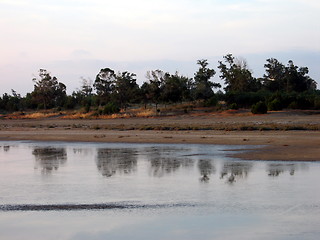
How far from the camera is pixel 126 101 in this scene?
6688cm

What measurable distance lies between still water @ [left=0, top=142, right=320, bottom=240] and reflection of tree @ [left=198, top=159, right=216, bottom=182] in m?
0.03

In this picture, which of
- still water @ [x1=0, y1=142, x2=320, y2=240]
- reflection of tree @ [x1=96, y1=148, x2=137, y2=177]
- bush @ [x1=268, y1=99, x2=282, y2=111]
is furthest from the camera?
bush @ [x1=268, y1=99, x2=282, y2=111]

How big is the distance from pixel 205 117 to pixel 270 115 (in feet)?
21.9

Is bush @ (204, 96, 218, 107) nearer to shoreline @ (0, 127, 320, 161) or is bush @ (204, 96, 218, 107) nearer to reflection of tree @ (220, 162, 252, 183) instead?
shoreline @ (0, 127, 320, 161)

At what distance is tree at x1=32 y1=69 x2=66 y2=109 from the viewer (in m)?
82.8

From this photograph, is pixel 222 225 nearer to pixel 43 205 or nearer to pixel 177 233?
pixel 177 233

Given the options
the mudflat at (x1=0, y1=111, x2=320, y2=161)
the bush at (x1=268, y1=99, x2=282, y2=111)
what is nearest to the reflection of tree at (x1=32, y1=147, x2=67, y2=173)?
the mudflat at (x1=0, y1=111, x2=320, y2=161)

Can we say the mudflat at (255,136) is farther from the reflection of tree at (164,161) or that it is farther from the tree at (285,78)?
the tree at (285,78)

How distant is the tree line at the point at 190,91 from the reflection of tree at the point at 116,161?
27.0 metres

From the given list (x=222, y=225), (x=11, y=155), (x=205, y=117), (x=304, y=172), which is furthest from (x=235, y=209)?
(x=205, y=117)

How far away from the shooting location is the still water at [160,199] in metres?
9.03

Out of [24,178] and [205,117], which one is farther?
[205,117]

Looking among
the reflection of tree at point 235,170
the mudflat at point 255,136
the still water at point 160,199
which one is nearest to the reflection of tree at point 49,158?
the still water at point 160,199

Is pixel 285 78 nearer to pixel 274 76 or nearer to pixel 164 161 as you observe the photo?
pixel 274 76
